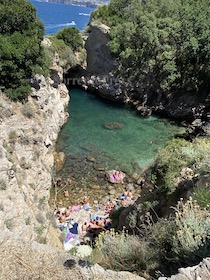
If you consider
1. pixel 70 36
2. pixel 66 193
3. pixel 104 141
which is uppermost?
pixel 70 36

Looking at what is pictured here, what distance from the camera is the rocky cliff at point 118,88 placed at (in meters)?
25.2

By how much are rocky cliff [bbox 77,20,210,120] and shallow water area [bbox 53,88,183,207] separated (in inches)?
47.4

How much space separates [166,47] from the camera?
24.8 metres

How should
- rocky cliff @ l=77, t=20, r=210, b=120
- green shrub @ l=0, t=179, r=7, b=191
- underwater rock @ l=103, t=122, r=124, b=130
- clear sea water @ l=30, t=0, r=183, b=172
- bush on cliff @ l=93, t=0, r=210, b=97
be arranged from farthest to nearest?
1. rocky cliff @ l=77, t=20, r=210, b=120
2. bush on cliff @ l=93, t=0, r=210, b=97
3. underwater rock @ l=103, t=122, r=124, b=130
4. clear sea water @ l=30, t=0, r=183, b=172
5. green shrub @ l=0, t=179, r=7, b=191

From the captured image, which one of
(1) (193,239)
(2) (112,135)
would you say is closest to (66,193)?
(2) (112,135)

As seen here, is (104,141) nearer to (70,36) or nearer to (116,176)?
(116,176)

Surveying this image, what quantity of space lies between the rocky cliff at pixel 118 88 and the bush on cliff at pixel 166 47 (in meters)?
0.69

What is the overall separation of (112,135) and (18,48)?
31.7 ft

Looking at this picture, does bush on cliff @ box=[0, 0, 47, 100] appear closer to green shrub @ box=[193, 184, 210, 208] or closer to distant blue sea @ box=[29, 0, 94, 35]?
green shrub @ box=[193, 184, 210, 208]

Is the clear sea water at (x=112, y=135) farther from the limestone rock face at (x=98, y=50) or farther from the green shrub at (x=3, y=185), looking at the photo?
the green shrub at (x=3, y=185)

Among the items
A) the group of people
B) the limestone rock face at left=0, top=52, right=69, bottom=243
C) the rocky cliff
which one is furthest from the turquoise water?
the limestone rock face at left=0, top=52, right=69, bottom=243

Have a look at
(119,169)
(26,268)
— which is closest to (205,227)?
(26,268)

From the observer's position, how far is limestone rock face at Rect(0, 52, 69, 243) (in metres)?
9.73

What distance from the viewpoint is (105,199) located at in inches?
611
